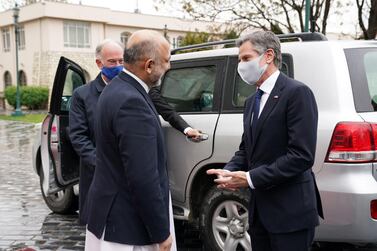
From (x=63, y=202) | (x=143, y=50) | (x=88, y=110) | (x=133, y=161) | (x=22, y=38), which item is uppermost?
(x=22, y=38)

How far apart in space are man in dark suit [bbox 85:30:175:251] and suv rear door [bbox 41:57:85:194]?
248 centimetres


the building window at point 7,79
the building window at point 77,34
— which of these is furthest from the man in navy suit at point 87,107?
the building window at point 7,79

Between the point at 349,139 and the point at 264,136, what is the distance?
3.40ft

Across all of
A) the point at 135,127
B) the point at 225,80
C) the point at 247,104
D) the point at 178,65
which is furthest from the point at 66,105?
the point at 135,127

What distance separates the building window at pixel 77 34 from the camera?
39.3 m

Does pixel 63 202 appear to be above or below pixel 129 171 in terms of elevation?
below

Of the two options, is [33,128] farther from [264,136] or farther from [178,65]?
[264,136]

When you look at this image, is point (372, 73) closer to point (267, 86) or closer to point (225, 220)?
point (267, 86)

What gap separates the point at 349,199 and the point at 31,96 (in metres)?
33.9

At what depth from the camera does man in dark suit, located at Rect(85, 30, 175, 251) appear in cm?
219

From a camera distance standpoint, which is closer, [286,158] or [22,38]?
[286,158]

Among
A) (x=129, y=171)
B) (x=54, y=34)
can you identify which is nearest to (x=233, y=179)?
(x=129, y=171)

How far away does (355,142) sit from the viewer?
129 inches

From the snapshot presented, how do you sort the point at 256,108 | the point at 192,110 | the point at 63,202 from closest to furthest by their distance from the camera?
1. the point at 256,108
2. the point at 192,110
3. the point at 63,202
